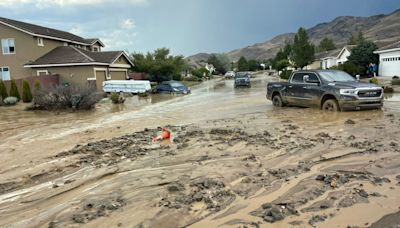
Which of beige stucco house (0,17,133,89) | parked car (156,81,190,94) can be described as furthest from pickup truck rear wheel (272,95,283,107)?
beige stucco house (0,17,133,89)

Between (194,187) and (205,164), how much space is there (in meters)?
1.41

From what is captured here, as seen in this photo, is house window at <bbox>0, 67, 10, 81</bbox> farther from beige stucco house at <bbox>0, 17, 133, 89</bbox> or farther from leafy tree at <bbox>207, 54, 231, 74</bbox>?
leafy tree at <bbox>207, 54, 231, 74</bbox>

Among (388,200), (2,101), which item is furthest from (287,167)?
(2,101)

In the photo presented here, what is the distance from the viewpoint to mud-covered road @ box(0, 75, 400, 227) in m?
4.65

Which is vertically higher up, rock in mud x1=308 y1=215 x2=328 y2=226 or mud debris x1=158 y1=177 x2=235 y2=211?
mud debris x1=158 y1=177 x2=235 y2=211

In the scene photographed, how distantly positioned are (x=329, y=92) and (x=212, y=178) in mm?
9119

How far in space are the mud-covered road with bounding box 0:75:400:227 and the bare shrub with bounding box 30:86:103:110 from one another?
10001 millimetres

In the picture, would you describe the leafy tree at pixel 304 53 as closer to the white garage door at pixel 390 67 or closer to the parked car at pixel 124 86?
the white garage door at pixel 390 67

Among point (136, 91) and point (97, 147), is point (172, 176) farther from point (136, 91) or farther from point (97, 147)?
point (136, 91)

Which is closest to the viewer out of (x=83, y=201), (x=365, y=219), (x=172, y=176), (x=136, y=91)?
(x=365, y=219)

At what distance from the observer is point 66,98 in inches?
840

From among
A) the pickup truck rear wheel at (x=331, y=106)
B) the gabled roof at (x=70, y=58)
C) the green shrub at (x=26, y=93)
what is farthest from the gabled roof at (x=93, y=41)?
the pickup truck rear wheel at (x=331, y=106)

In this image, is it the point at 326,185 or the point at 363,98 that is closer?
the point at 326,185

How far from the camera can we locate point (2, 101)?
24203mm
